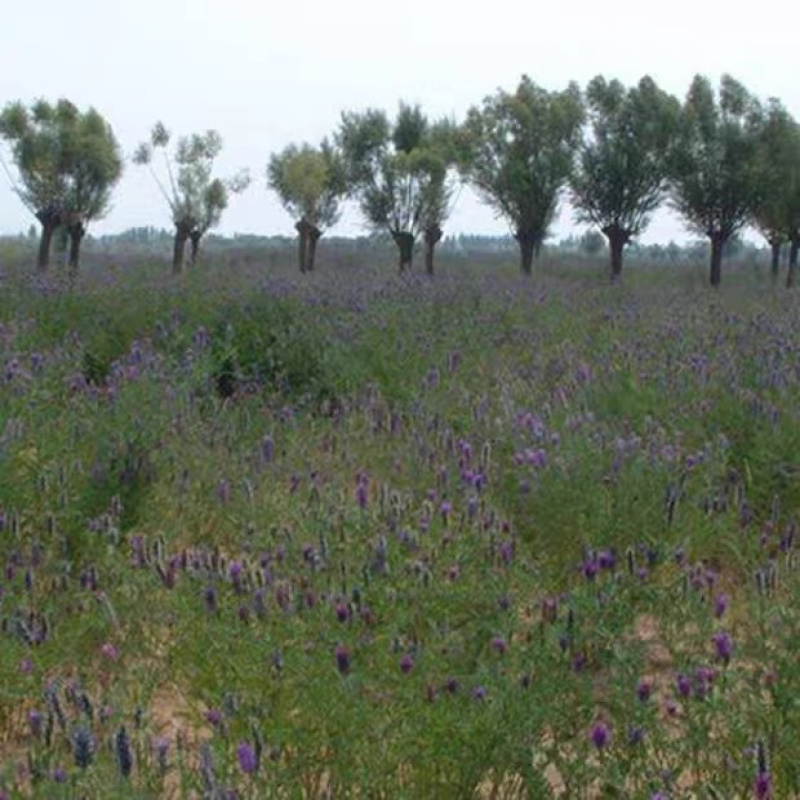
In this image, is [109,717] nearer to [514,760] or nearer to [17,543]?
[514,760]

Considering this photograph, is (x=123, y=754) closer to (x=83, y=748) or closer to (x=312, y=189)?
(x=83, y=748)

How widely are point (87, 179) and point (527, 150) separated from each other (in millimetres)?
16463

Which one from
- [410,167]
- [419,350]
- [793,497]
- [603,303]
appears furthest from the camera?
[410,167]

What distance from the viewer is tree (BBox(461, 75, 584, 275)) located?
3531cm

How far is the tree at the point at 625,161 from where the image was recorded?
33625mm

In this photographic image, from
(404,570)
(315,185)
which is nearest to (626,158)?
(315,185)

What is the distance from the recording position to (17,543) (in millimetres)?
4047

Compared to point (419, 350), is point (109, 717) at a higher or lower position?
lower

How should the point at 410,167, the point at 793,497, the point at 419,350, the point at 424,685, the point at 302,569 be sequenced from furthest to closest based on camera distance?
the point at 410,167 < the point at 419,350 < the point at 793,497 < the point at 302,569 < the point at 424,685

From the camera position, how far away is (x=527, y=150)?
1404 inches

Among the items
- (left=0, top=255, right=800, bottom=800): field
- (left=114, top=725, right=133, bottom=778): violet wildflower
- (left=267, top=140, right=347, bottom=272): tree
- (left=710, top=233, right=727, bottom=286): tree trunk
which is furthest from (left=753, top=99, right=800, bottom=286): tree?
(left=114, top=725, right=133, bottom=778): violet wildflower

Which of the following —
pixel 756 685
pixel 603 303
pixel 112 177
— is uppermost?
pixel 112 177

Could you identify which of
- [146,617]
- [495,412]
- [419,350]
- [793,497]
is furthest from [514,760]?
[419,350]

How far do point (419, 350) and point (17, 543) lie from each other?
4425 mm
